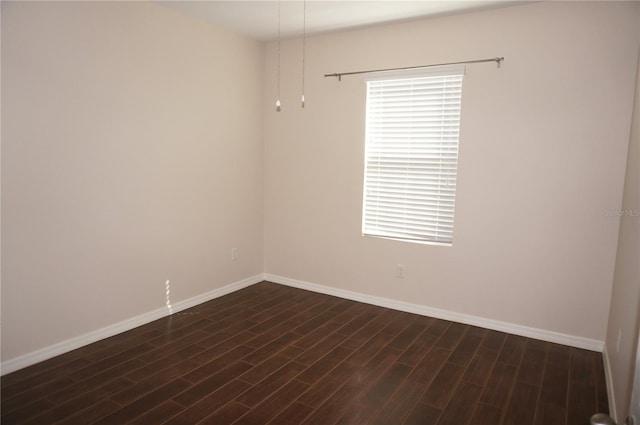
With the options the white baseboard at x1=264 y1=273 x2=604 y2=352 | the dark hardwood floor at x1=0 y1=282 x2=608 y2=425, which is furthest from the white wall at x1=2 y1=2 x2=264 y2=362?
the white baseboard at x1=264 y1=273 x2=604 y2=352

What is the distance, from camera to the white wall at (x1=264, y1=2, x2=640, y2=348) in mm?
3064

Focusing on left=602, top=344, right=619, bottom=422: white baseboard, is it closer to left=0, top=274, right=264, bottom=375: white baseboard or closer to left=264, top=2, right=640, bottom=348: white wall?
left=264, top=2, right=640, bottom=348: white wall

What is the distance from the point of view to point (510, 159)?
3.38 metres

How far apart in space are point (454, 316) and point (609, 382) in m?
1.25

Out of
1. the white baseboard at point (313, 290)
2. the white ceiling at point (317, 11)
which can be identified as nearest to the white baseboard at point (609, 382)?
the white baseboard at point (313, 290)

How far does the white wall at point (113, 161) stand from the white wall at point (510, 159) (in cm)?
93

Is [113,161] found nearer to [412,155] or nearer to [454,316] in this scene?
[412,155]

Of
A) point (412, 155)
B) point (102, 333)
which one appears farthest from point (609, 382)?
point (102, 333)

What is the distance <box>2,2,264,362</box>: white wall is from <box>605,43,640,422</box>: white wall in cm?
324

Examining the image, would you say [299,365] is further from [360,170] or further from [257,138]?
[257,138]

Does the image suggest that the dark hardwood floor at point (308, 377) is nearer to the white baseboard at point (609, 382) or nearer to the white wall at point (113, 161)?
the white baseboard at point (609, 382)

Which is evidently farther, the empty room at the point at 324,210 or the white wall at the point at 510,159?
the white wall at the point at 510,159

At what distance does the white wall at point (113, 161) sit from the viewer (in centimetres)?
267

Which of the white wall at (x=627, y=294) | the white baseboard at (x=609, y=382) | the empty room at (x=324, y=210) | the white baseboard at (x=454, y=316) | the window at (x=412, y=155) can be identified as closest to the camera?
the white wall at (x=627, y=294)
